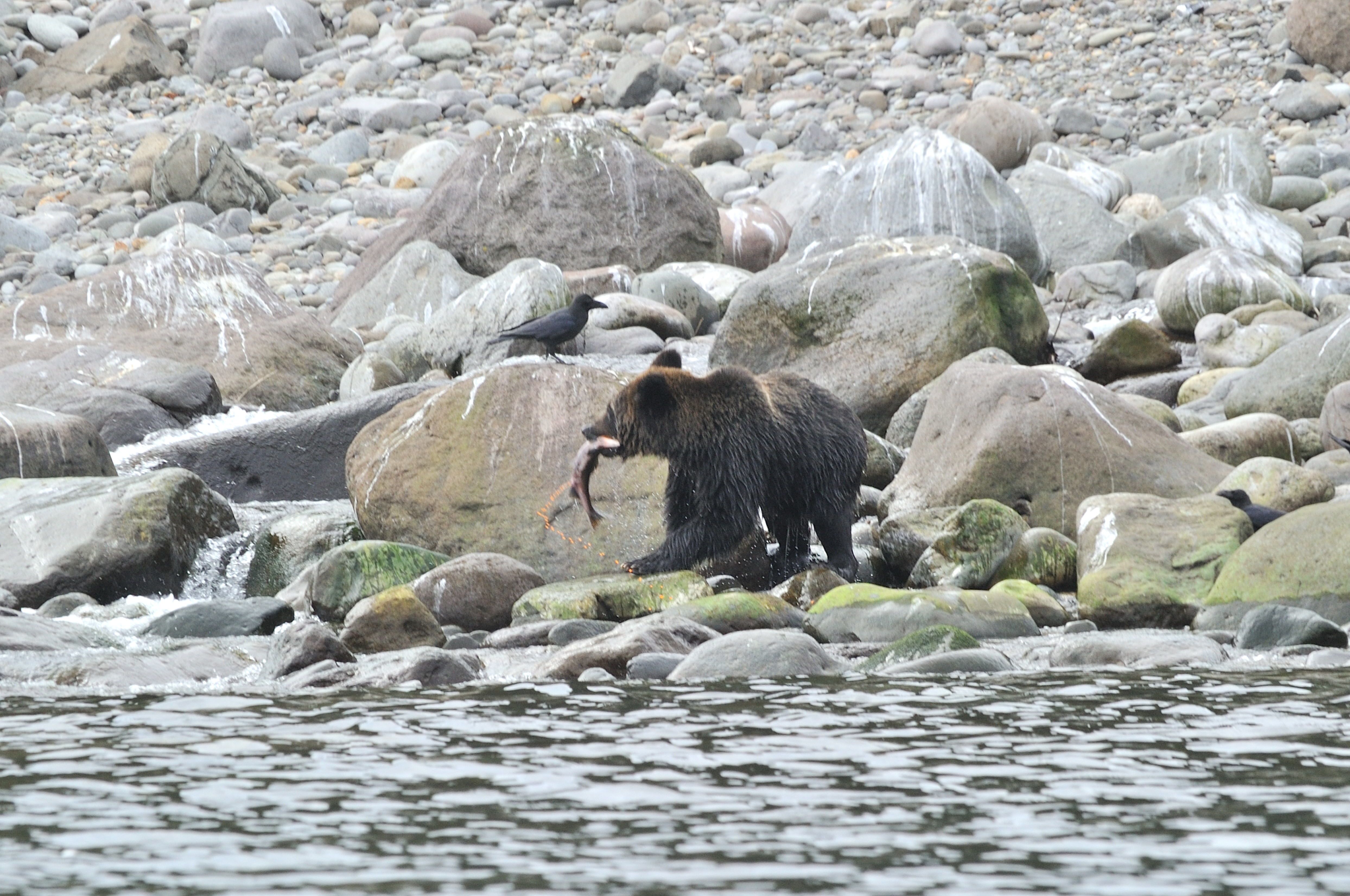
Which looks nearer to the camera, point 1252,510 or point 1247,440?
point 1252,510

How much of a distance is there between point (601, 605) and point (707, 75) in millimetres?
25976

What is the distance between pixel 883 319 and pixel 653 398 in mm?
5315

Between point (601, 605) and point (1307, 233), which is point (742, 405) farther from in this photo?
point (1307, 233)

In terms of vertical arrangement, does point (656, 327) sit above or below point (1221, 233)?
below

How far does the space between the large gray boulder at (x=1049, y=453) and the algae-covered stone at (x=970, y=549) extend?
91 centimetres

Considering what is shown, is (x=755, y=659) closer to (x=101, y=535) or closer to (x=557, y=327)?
(x=101, y=535)

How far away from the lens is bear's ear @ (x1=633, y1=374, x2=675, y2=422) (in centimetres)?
891

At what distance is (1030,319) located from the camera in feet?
46.6

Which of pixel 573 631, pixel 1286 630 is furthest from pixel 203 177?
pixel 1286 630

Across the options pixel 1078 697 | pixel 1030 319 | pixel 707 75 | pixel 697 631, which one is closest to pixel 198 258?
pixel 1030 319

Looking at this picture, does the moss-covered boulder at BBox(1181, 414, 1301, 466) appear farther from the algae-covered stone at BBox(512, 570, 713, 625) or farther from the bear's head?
the algae-covered stone at BBox(512, 570, 713, 625)

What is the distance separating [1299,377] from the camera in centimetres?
1261

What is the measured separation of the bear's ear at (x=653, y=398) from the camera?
8.91 metres

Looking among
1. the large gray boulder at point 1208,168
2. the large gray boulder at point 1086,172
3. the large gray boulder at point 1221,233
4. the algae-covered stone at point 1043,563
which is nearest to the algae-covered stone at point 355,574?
the algae-covered stone at point 1043,563
